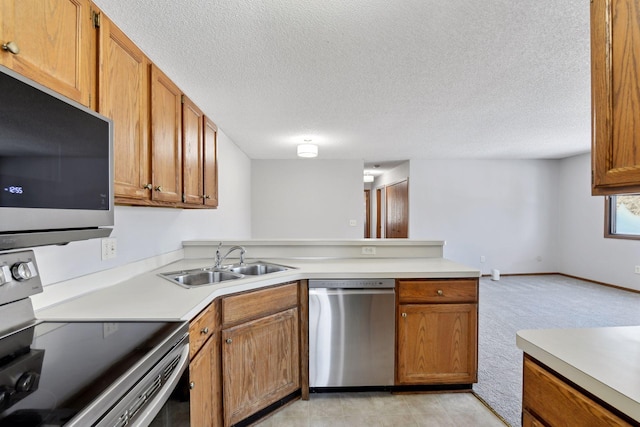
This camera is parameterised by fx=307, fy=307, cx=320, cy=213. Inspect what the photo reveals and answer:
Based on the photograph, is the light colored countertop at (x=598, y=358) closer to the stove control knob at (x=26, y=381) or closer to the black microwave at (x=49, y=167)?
the stove control knob at (x=26, y=381)

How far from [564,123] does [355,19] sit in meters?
3.33

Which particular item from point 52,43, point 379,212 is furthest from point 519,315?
point 379,212

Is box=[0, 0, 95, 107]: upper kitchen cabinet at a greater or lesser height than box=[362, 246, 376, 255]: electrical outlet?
greater

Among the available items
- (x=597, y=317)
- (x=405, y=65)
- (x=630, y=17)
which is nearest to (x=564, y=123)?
(x=597, y=317)

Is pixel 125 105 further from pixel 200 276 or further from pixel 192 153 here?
pixel 200 276

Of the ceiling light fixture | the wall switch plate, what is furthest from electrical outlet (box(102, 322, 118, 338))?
the ceiling light fixture

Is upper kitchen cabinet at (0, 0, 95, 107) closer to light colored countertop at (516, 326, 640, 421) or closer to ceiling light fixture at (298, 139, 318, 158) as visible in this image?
light colored countertop at (516, 326, 640, 421)

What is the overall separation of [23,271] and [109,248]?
23.6 inches

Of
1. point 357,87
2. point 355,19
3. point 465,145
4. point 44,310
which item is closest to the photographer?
point 44,310

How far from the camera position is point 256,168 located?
5930 millimetres

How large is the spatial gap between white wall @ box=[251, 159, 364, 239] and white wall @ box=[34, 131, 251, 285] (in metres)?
0.96

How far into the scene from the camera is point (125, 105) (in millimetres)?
1438

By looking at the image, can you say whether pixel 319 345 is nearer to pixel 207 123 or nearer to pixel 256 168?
pixel 207 123

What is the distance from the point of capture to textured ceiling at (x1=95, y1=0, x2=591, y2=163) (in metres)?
1.55
